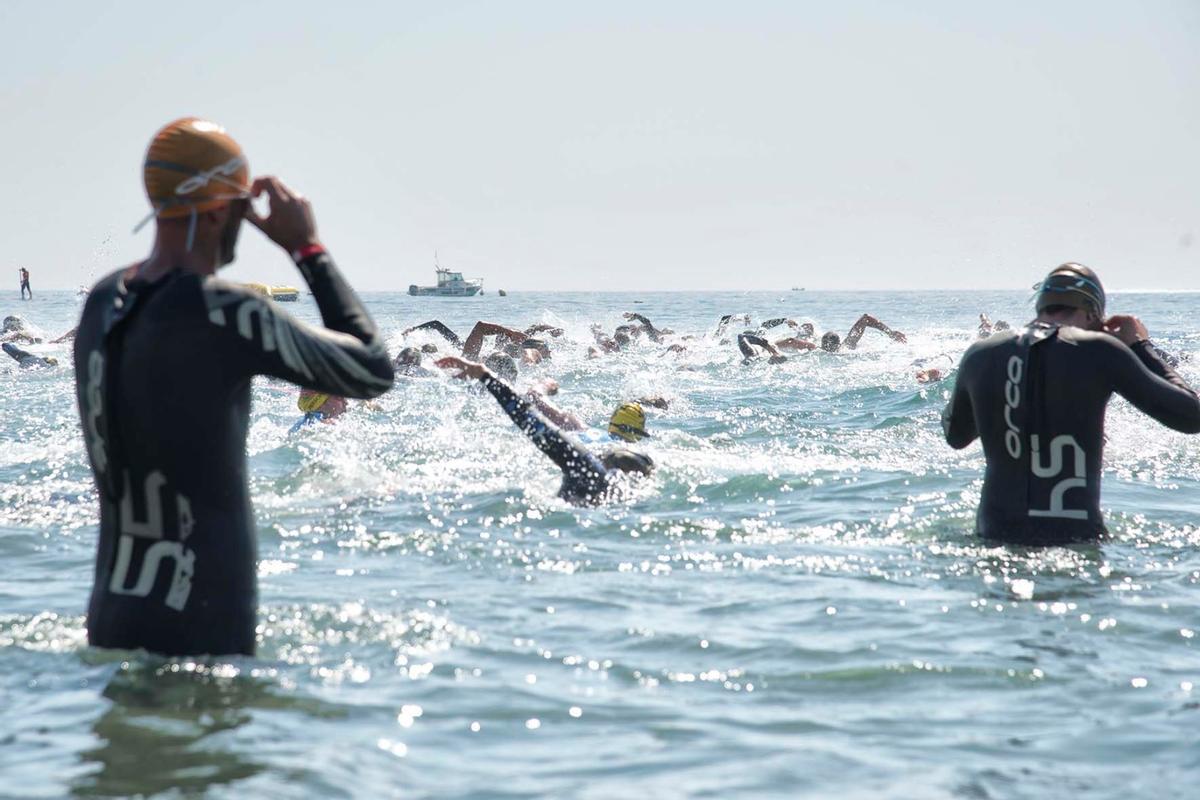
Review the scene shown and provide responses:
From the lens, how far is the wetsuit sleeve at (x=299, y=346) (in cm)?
399

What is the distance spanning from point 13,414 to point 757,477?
37.4 feet

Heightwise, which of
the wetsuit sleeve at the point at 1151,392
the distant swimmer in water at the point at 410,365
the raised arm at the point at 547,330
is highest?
the raised arm at the point at 547,330

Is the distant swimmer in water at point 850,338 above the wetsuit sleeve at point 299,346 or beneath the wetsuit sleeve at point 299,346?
above

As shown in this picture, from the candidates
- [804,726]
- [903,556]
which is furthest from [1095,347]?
[804,726]

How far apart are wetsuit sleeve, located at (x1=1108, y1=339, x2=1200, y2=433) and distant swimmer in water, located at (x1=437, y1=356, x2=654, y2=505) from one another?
395 centimetres

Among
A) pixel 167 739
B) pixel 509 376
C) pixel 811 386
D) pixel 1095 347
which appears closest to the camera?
pixel 167 739

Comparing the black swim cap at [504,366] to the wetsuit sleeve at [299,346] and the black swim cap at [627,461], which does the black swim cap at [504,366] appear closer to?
the black swim cap at [627,461]

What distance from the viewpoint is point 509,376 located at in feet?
66.5

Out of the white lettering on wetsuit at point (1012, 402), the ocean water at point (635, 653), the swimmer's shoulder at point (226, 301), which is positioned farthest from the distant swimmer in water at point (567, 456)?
the swimmer's shoulder at point (226, 301)

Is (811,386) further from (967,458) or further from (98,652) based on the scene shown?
(98,652)

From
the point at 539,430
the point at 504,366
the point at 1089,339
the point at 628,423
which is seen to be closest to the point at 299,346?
the point at 1089,339

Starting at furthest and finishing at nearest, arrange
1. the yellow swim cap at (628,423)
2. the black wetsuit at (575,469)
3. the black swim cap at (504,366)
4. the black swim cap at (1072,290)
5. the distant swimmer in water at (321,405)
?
the black swim cap at (504,366), the yellow swim cap at (628,423), the distant swimmer in water at (321,405), the black wetsuit at (575,469), the black swim cap at (1072,290)

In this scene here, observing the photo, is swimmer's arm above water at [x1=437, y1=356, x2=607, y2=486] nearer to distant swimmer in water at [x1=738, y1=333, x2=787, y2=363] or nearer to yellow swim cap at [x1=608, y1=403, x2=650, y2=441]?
yellow swim cap at [x1=608, y1=403, x2=650, y2=441]

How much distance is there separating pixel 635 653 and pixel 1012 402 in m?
2.59
